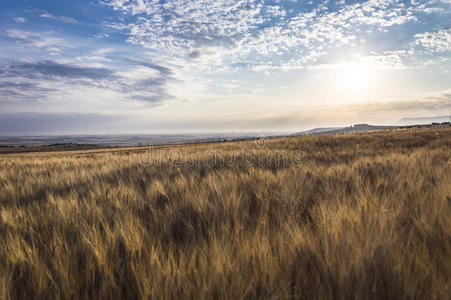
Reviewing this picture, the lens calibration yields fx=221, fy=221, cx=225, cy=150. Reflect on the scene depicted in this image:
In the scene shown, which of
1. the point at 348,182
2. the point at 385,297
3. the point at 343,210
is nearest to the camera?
the point at 385,297

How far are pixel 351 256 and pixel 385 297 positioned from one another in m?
0.16

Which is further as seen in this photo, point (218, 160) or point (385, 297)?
point (218, 160)

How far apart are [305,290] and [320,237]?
330 millimetres

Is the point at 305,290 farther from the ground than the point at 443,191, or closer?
closer

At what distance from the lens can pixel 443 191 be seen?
174cm

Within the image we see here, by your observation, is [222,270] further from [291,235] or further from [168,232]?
[168,232]

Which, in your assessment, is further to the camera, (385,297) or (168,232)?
(168,232)

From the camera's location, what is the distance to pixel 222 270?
0.85 m

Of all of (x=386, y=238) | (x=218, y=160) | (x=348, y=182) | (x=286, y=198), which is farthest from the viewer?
(x=218, y=160)

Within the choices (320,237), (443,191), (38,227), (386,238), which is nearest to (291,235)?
(320,237)

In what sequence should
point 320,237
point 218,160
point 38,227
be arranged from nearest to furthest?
point 320,237
point 38,227
point 218,160

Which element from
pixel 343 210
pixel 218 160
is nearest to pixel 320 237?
pixel 343 210

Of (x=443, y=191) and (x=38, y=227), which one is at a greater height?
(x=443, y=191)

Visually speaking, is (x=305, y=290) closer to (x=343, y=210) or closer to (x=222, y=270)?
(x=222, y=270)
